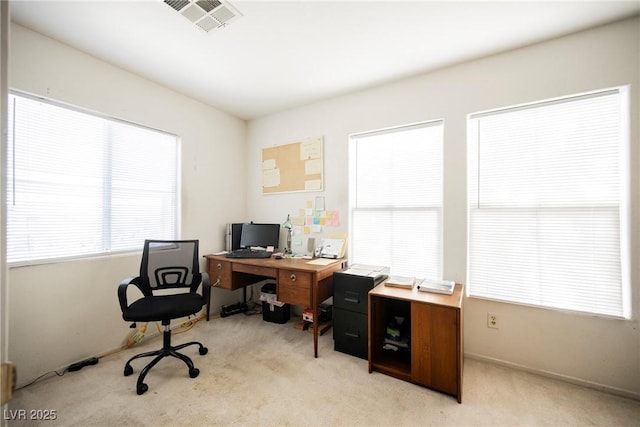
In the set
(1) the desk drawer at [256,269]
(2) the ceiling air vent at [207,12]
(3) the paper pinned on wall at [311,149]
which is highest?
(2) the ceiling air vent at [207,12]

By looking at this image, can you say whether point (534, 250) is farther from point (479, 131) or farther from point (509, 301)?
point (479, 131)

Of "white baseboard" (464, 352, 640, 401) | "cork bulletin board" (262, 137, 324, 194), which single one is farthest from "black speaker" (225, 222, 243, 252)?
"white baseboard" (464, 352, 640, 401)

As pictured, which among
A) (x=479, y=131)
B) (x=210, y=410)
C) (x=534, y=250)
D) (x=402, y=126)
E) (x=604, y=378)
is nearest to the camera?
(x=210, y=410)

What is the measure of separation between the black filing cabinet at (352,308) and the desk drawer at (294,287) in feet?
0.83

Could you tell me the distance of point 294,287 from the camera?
7.36 ft

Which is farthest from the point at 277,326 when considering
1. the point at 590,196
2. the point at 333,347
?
the point at 590,196

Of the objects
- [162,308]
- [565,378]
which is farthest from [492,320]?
[162,308]

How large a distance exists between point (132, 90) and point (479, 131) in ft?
10.3

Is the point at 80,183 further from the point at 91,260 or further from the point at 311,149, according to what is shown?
the point at 311,149

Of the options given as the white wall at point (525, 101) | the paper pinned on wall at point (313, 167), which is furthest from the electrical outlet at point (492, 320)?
the paper pinned on wall at point (313, 167)

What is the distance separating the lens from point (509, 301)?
78.5 inches

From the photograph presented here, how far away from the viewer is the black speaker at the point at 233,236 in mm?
3139

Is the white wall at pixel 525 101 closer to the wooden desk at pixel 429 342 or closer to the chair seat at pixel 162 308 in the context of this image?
the wooden desk at pixel 429 342

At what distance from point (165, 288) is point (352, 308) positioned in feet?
5.31
